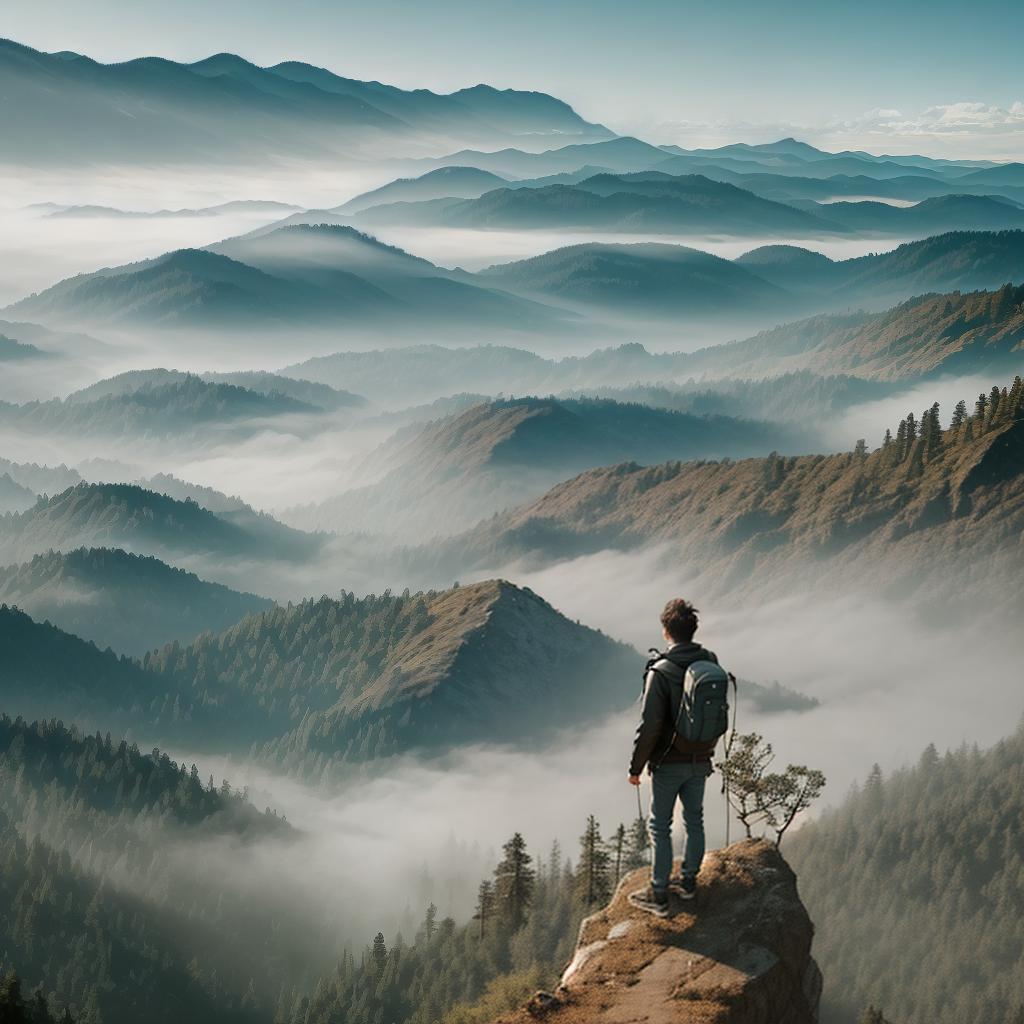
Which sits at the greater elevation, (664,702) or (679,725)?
(664,702)

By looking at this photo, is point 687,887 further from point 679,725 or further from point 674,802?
point 679,725

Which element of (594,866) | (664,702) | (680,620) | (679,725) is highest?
(680,620)

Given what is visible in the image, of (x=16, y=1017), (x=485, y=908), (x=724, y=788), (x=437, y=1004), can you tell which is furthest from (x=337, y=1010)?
(x=724, y=788)

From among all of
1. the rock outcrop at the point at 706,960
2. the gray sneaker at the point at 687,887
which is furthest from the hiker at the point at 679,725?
the rock outcrop at the point at 706,960

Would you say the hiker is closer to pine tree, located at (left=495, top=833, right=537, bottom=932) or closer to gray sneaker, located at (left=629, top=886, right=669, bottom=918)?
gray sneaker, located at (left=629, top=886, right=669, bottom=918)

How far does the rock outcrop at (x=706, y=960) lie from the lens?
26.9m

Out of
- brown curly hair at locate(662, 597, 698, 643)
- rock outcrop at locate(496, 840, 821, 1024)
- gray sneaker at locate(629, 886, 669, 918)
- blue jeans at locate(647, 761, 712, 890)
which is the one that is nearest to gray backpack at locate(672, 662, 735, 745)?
brown curly hair at locate(662, 597, 698, 643)

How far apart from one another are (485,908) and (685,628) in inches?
→ 6263

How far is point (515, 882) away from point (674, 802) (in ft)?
415

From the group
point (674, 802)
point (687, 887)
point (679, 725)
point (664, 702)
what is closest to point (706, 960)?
point (687, 887)

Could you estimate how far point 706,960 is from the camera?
28312 mm

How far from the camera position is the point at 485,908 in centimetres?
17412

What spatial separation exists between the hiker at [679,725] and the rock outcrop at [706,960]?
2158 mm

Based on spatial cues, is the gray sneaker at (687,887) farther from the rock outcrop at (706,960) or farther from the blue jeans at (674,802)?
the blue jeans at (674,802)
